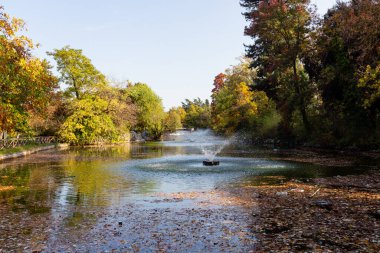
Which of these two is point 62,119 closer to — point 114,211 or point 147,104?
point 147,104

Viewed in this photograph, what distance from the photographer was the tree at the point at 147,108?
9750cm

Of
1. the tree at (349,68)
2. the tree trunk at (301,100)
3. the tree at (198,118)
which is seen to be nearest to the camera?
the tree at (349,68)

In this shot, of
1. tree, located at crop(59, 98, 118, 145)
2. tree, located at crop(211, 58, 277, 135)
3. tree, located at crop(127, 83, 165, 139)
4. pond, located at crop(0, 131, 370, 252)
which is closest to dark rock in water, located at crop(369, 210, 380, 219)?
pond, located at crop(0, 131, 370, 252)

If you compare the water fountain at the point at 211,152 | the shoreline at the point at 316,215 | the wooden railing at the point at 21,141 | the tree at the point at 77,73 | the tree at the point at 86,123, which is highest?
the tree at the point at 77,73

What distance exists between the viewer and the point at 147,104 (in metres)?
98.4

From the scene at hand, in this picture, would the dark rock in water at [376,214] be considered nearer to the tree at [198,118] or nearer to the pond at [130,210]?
the pond at [130,210]

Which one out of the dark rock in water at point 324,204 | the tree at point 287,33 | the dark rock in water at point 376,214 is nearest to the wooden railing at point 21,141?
the tree at point 287,33

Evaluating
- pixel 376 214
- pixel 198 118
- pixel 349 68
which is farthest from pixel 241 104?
pixel 198 118

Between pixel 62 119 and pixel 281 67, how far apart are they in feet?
144

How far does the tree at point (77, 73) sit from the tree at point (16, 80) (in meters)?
45.8

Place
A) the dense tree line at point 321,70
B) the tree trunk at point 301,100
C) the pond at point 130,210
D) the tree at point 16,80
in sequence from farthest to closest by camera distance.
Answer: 1. the tree trunk at point 301,100
2. the dense tree line at point 321,70
3. the tree at point 16,80
4. the pond at point 130,210

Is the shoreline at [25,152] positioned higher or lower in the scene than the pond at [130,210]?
higher

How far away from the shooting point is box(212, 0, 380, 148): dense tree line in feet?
114

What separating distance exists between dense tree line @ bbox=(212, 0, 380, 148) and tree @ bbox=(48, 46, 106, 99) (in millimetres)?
32466
